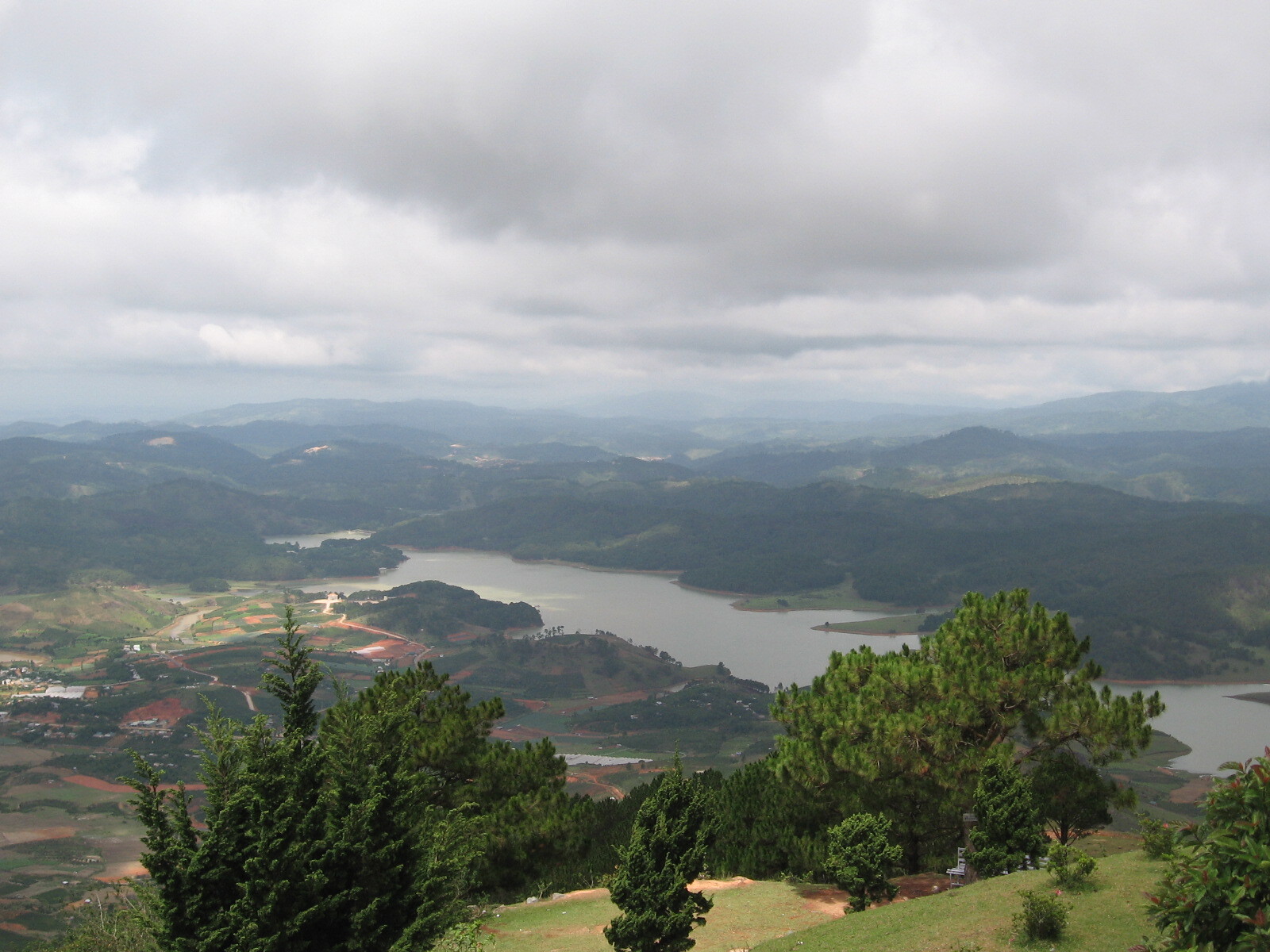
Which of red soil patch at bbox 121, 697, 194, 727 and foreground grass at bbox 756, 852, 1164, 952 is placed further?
red soil patch at bbox 121, 697, 194, 727

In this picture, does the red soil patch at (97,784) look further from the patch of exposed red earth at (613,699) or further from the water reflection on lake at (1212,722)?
the water reflection on lake at (1212,722)

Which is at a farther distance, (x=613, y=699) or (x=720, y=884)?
(x=613, y=699)

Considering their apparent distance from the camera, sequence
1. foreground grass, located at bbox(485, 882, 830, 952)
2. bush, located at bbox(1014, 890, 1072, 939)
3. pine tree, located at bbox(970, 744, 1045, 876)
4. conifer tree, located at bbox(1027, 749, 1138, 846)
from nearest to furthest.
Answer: bush, located at bbox(1014, 890, 1072, 939) < foreground grass, located at bbox(485, 882, 830, 952) < pine tree, located at bbox(970, 744, 1045, 876) < conifer tree, located at bbox(1027, 749, 1138, 846)

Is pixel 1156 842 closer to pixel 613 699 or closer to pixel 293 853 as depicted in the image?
pixel 293 853

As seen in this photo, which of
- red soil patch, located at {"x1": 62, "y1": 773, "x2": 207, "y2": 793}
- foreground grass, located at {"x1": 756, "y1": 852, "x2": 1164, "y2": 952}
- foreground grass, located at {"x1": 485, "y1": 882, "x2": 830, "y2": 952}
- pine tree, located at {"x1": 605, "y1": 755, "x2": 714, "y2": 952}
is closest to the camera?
pine tree, located at {"x1": 605, "y1": 755, "x2": 714, "y2": 952}

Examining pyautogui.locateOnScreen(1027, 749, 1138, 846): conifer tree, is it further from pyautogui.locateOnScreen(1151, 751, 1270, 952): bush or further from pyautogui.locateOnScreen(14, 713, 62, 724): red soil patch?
pyautogui.locateOnScreen(14, 713, 62, 724): red soil patch

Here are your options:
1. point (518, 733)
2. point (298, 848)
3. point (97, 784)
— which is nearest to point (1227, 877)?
point (298, 848)

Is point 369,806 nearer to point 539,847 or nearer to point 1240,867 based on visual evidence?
point 1240,867

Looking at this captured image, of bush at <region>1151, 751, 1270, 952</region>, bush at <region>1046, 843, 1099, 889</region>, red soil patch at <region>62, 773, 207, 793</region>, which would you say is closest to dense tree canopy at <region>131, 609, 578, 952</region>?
bush at <region>1151, 751, 1270, 952</region>
